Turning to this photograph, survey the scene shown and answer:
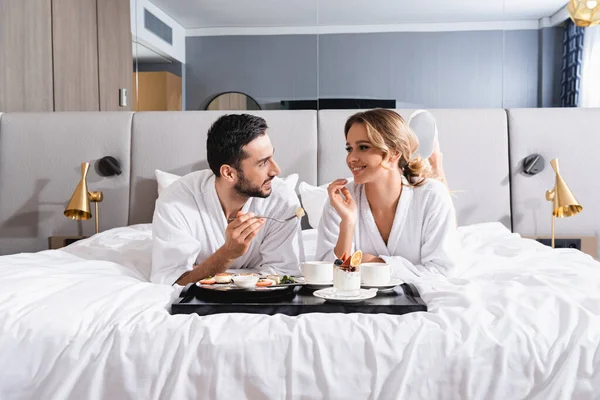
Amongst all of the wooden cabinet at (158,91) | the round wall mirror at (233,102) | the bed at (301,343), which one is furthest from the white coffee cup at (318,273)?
the wooden cabinet at (158,91)

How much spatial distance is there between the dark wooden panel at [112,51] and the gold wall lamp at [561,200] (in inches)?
101

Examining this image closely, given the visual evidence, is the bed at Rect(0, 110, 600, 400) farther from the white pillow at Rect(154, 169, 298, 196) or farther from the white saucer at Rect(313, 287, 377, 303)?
the white pillow at Rect(154, 169, 298, 196)

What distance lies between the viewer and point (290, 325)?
4.29 feet

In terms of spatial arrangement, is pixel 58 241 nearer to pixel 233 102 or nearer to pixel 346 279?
pixel 233 102

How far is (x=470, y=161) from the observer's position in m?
3.05

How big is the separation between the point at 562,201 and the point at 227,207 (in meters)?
1.41

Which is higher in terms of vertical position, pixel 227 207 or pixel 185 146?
pixel 185 146

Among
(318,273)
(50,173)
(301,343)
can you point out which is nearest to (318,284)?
(318,273)

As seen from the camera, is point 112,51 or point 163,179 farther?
point 112,51

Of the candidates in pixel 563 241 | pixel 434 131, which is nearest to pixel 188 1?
pixel 434 131

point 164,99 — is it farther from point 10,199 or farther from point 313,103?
point 10,199

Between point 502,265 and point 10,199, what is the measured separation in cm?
230

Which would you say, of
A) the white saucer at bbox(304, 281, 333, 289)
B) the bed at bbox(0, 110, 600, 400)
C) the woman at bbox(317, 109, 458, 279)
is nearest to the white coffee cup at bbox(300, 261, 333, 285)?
the white saucer at bbox(304, 281, 333, 289)

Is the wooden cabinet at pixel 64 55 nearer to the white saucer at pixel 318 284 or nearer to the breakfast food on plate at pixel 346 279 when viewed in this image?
the white saucer at pixel 318 284
